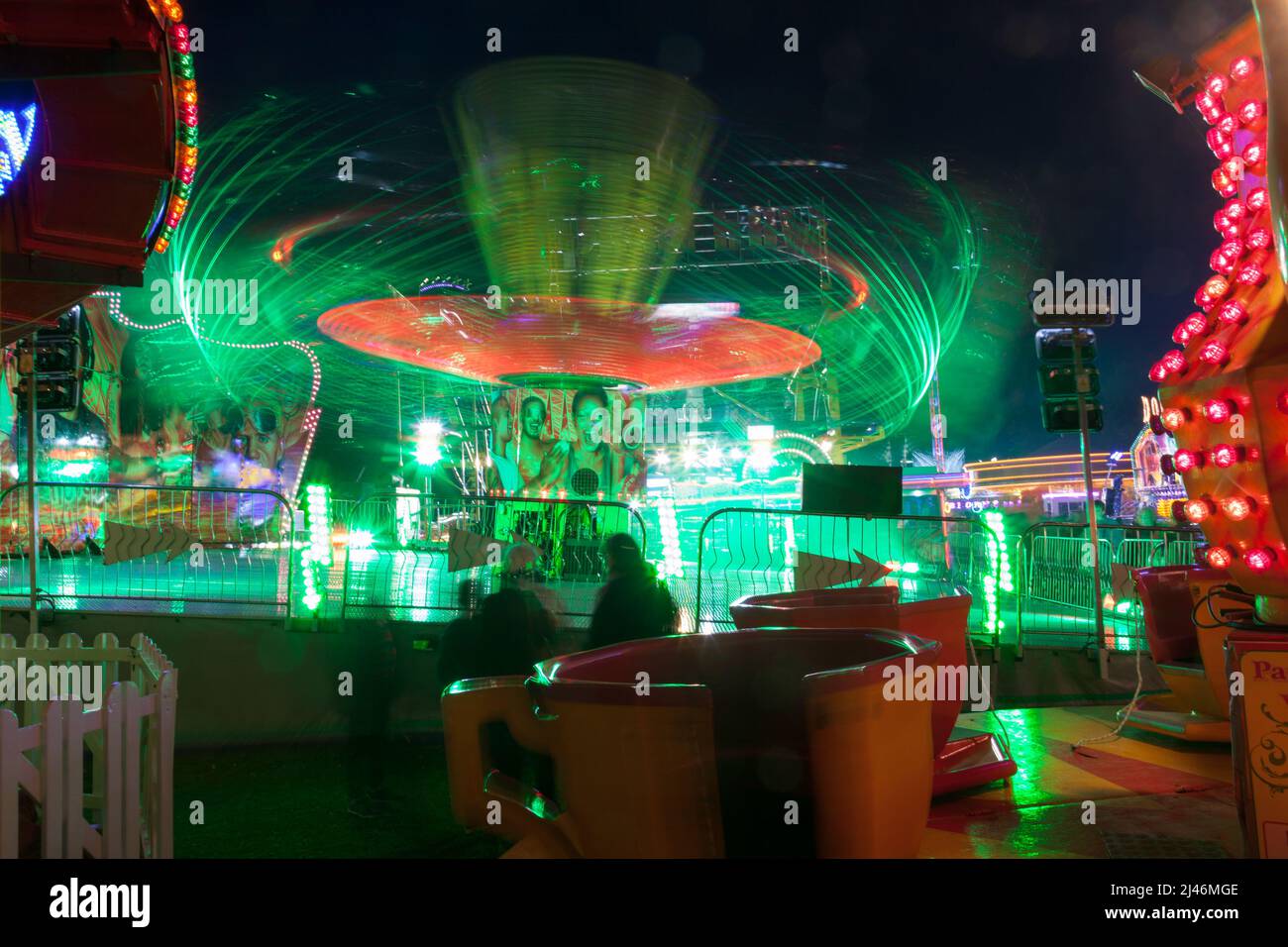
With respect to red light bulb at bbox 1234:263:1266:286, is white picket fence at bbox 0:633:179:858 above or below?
below

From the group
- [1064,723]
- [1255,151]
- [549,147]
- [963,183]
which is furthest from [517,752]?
[963,183]

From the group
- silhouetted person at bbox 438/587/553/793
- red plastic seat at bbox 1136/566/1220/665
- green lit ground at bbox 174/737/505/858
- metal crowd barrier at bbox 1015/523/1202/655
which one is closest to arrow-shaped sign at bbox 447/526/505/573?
green lit ground at bbox 174/737/505/858

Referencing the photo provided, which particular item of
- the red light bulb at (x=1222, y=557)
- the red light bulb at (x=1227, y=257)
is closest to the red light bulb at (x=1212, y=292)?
the red light bulb at (x=1227, y=257)

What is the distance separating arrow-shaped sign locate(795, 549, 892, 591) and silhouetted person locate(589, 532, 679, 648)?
224cm

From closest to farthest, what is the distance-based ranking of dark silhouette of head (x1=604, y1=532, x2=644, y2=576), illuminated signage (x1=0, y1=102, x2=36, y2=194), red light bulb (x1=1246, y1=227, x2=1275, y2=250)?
red light bulb (x1=1246, y1=227, x2=1275, y2=250), illuminated signage (x1=0, y1=102, x2=36, y2=194), dark silhouette of head (x1=604, y1=532, x2=644, y2=576)

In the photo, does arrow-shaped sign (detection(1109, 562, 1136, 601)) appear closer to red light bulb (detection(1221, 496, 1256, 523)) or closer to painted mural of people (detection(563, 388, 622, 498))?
red light bulb (detection(1221, 496, 1256, 523))

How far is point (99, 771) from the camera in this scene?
321 centimetres

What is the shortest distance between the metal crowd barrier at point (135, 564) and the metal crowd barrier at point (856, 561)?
14.7 feet

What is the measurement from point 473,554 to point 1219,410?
22.3 ft

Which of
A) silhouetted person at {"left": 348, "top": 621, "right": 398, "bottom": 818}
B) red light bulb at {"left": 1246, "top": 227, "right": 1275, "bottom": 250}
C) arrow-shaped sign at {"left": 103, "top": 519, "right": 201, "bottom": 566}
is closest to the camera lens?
red light bulb at {"left": 1246, "top": 227, "right": 1275, "bottom": 250}

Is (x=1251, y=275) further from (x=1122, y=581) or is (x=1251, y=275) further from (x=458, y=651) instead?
(x=1122, y=581)

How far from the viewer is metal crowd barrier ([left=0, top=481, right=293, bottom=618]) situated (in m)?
8.90

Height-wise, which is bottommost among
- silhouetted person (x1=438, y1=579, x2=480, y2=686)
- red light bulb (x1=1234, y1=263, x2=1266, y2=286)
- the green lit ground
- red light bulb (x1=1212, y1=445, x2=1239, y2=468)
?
the green lit ground

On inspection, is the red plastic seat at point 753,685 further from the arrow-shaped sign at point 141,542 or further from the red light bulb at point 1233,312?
the arrow-shaped sign at point 141,542
